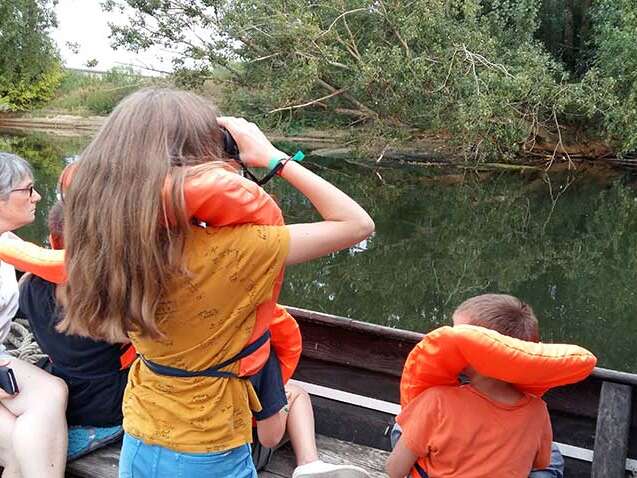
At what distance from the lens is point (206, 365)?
1.01m

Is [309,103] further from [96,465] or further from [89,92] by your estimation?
[89,92]

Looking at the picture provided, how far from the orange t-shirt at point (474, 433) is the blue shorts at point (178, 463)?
0.37 m

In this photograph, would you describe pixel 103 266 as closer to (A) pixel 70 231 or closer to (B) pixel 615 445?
(A) pixel 70 231

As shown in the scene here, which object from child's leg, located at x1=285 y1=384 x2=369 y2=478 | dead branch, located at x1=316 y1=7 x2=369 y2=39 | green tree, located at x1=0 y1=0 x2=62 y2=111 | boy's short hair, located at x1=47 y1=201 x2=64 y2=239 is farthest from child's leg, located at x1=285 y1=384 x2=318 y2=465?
green tree, located at x1=0 y1=0 x2=62 y2=111

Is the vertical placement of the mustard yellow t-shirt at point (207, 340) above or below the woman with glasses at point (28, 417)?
above

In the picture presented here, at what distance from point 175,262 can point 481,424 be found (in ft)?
2.20

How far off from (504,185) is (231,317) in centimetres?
1152

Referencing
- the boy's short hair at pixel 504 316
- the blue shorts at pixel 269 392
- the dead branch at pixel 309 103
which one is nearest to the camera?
the blue shorts at pixel 269 392

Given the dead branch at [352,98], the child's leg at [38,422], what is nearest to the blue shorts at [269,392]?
the child's leg at [38,422]

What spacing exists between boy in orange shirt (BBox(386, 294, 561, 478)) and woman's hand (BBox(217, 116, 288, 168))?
1.78 ft

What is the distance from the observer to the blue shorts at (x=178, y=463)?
1.04 meters

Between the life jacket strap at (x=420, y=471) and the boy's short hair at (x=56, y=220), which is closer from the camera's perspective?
the life jacket strap at (x=420, y=471)

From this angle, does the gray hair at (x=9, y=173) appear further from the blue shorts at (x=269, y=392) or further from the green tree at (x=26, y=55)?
the green tree at (x=26, y=55)

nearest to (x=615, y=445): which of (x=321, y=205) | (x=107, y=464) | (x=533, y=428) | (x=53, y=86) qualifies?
(x=533, y=428)
